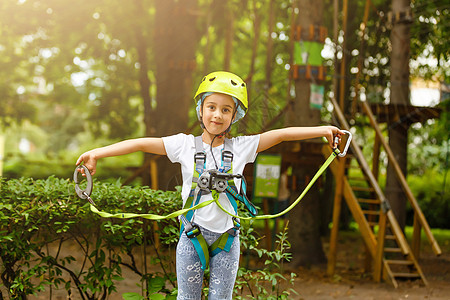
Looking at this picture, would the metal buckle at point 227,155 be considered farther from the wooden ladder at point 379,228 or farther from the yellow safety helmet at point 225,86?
the wooden ladder at point 379,228

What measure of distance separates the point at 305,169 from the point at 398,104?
213 centimetres

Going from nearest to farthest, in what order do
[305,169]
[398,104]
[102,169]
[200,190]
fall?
1. [200,190]
2. [305,169]
3. [398,104]
4. [102,169]

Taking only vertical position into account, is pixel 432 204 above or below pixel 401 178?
below

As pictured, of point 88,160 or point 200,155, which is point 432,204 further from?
point 88,160

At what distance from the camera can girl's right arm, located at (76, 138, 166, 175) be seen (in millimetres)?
3092

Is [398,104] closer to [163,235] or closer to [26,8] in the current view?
[163,235]

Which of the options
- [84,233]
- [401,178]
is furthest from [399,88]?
[84,233]

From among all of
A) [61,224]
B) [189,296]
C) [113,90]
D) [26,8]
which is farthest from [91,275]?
[113,90]

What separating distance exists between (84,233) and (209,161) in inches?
71.8

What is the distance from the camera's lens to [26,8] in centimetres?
1241

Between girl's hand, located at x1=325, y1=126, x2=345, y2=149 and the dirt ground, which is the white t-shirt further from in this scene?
the dirt ground

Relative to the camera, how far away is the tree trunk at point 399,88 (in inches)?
389

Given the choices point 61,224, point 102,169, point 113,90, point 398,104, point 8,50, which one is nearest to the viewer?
point 61,224

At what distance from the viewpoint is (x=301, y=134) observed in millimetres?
3211
